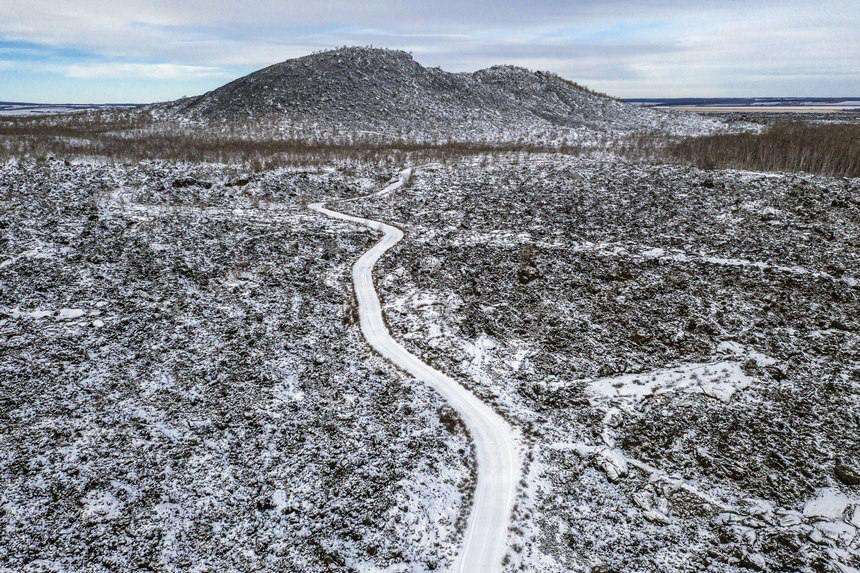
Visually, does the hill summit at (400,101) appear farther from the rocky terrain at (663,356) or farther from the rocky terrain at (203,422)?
the rocky terrain at (203,422)

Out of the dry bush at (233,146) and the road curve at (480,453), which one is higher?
the dry bush at (233,146)

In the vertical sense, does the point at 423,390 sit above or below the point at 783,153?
below

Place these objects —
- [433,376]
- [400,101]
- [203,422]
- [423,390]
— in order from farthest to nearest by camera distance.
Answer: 1. [400,101]
2. [433,376]
3. [423,390]
4. [203,422]

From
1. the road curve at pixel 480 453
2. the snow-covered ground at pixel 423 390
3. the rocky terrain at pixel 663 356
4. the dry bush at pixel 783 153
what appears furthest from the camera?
the dry bush at pixel 783 153

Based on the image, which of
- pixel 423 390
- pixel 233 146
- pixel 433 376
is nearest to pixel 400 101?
pixel 233 146

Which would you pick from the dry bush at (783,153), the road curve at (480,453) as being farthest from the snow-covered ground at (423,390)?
the dry bush at (783,153)

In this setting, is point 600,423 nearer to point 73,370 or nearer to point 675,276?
point 675,276

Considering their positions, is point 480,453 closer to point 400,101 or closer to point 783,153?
point 783,153
